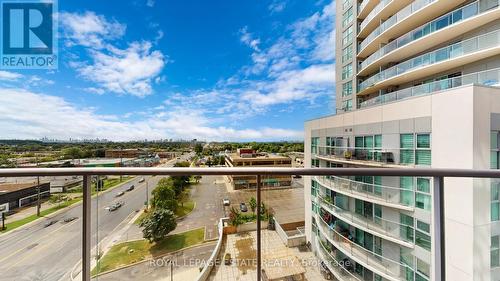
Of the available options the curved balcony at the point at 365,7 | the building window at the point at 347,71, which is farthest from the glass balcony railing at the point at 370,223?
the curved balcony at the point at 365,7

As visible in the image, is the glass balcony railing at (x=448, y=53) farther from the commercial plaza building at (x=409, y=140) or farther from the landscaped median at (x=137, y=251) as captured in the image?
the landscaped median at (x=137, y=251)

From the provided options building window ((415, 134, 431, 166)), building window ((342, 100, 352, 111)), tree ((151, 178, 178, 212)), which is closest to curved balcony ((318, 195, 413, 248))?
tree ((151, 178, 178, 212))

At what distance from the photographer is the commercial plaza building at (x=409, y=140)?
1380 mm

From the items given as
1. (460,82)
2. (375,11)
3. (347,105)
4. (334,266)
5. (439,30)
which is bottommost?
(334,266)

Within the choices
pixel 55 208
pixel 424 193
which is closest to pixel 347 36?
pixel 424 193

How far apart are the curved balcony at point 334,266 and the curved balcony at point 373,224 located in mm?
387

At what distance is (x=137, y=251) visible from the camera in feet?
4.10

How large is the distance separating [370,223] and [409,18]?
40.4 feet

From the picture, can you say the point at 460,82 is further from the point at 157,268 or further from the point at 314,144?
the point at 157,268

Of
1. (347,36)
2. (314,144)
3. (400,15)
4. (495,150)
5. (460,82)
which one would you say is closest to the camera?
(495,150)

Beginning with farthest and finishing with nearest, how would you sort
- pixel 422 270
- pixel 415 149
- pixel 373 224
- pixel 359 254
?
pixel 415 149
pixel 373 224
pixel 359 254
pixel 422 270

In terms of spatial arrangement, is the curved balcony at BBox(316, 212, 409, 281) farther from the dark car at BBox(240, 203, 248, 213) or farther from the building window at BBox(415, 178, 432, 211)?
the dark car at BBox(240, 203, 248, 213)

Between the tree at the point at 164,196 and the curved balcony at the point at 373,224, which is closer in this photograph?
the tree at the point at 164,196

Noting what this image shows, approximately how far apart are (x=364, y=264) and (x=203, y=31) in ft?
50.5
